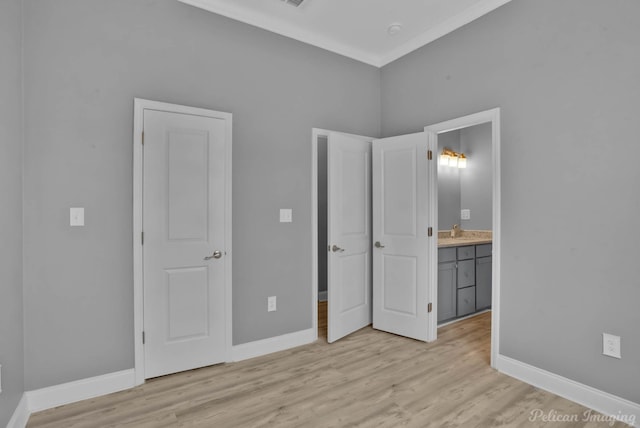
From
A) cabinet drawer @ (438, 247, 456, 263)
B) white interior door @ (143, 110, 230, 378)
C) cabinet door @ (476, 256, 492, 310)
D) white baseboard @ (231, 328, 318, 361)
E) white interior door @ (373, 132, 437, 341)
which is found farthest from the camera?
cabinet door @ (476, 256, 492, 310)

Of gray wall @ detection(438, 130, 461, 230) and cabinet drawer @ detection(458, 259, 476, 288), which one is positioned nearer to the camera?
cabinet drawer @ detection(458, 259, 476, 288)

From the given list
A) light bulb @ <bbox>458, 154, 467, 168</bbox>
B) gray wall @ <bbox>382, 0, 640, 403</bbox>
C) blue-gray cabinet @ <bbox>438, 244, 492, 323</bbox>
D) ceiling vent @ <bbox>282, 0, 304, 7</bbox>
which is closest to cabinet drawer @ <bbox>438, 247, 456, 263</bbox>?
blue-gray cabinet @ <bbox>438, 244, 492, 323</bbox>

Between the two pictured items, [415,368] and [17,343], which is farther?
[415,368]

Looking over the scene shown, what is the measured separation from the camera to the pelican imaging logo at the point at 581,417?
6.57 ft

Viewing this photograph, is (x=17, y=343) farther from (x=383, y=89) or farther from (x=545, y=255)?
(x=383, y=89)

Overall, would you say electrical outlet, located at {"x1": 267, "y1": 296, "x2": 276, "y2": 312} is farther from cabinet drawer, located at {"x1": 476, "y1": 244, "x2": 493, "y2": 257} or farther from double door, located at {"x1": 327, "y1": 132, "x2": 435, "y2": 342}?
cabinet drawer, located at {"x1": 476, "y1": 244, "x2": 493, "y2": 257}

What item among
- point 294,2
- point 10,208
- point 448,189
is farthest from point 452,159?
point 10,208

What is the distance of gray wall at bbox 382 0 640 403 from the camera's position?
6.75 ft

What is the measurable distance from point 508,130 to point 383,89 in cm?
166

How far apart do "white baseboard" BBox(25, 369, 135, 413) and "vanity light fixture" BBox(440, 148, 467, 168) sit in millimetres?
4422

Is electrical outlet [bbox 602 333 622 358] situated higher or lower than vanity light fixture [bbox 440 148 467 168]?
lower

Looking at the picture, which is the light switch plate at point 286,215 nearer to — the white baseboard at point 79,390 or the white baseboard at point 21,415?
the white baseboard at point 79,390

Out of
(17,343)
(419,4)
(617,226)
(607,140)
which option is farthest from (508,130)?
→ (17,343)

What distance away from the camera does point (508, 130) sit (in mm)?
2650
